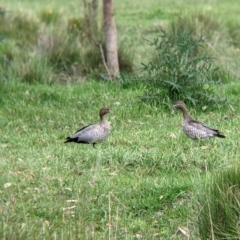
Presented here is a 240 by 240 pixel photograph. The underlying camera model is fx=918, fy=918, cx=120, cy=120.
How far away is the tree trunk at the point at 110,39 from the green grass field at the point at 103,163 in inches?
28.4

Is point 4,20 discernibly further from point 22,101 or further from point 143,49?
point 22,101

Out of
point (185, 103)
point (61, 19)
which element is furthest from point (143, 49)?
point (185, 103)

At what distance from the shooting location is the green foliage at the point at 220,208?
641 cm

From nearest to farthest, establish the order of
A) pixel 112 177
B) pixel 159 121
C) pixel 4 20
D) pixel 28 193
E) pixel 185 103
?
pixel 28 193 → pixel 112 177 → pixel 159 121 → pixel 185 103 → pixel 4 20

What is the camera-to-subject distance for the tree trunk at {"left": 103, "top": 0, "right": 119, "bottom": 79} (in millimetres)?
13219

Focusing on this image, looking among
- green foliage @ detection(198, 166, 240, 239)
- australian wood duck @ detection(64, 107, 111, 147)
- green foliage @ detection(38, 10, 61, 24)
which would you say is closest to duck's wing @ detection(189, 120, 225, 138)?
australian wood duck @ detection(64, 107, 111, 147)

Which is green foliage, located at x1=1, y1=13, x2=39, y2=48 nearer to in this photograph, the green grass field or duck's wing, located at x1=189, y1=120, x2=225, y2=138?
the green grass field

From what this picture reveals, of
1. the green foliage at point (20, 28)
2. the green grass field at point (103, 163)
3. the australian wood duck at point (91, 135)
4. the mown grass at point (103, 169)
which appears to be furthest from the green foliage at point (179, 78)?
the green foliage at point (20, 28)

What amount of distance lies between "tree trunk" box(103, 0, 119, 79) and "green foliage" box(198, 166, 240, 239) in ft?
21.9

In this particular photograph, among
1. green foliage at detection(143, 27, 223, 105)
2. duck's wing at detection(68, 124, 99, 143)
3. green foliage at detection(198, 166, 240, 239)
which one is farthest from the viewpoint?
green foliage at detection(143, 27, 223, 105)

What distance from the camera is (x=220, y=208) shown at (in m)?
6.50

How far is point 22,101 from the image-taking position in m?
11.6

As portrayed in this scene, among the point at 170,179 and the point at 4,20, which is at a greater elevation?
the point at 170,179

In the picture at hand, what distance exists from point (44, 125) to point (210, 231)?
4469 mm
